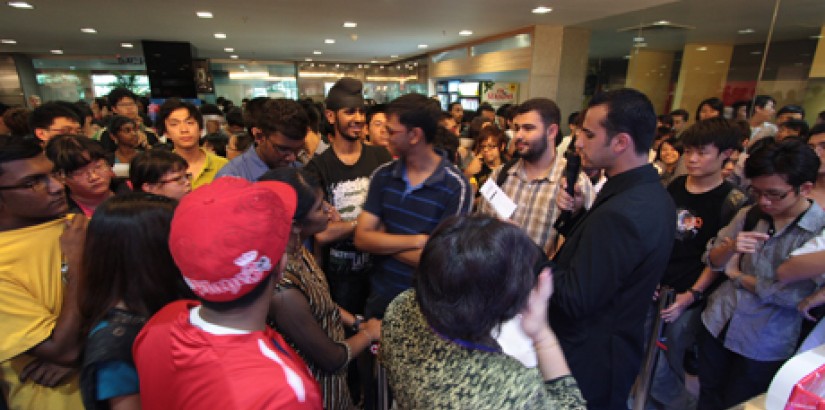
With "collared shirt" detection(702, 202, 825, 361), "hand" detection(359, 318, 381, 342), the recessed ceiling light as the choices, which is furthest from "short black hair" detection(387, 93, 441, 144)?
the recessed ceiling light

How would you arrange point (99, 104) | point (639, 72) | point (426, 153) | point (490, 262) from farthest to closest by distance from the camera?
point (99, 104) → point (639, 72) → point (426, 153) → point (490, 262)

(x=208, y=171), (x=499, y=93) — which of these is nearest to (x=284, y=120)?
(x=208, y=171)

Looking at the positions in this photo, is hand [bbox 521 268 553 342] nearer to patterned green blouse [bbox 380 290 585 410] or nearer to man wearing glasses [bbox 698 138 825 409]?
patterned green blouse [bbox 380 290 585 410]

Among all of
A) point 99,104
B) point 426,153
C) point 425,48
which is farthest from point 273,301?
point 425,48

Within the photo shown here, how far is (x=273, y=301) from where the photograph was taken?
1.11 m

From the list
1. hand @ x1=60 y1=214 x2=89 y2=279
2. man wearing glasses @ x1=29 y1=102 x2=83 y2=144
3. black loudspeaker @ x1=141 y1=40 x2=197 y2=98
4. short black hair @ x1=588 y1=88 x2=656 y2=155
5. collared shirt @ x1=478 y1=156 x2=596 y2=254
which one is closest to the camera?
hand @ x1=60 y1=214 x2=89 y2=279

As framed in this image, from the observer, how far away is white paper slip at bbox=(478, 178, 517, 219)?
186 centimetres

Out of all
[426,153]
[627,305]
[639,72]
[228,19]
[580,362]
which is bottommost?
[580,362]

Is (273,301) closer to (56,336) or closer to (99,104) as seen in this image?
(56,336)

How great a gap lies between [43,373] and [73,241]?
0.41 m

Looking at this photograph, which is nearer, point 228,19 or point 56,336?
point 56,336

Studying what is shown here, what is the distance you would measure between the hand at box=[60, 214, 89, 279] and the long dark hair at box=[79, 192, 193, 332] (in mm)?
222

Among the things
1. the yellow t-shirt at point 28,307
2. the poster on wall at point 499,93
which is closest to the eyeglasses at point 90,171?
the yellow t-shirt at point 28,307

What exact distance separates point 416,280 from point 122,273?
82cm
